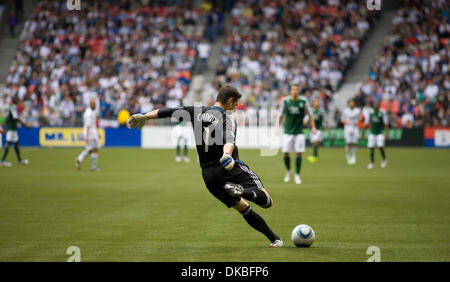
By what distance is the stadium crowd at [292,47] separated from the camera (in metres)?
34.1

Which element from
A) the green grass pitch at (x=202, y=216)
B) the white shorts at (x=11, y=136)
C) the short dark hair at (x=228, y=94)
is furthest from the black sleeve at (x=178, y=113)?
the white shorts at (x=11, y=136)

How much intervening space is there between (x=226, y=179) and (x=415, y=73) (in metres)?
28.0

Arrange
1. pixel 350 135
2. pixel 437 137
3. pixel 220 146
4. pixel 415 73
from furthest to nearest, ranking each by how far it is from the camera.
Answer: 1. pixel 415 73
2. pixel 437 137
3. pixel 350 135
4. pixel 220 146

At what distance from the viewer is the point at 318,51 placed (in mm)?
35406

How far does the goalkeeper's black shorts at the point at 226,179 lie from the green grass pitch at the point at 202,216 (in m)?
0.69

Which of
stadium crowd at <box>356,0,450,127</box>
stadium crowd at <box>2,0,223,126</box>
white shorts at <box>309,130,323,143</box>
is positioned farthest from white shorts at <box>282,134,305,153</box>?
stadium crowd at <box>2,0,223,126</box>

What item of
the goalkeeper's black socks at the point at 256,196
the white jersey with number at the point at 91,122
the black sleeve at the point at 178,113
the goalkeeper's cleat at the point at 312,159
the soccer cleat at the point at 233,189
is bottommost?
the goalkeeper's cleat at the point at 312,159

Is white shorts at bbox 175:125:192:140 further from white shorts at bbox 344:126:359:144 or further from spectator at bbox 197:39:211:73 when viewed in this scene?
spectator at bbox 197:39:211:73

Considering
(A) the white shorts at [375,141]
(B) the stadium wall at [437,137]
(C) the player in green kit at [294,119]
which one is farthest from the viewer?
(B) the stadium wall at [437,137]

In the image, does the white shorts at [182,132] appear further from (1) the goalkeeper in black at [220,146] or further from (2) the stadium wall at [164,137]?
(1) the goalkeeper in black at [220,146]

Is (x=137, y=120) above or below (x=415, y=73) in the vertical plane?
below

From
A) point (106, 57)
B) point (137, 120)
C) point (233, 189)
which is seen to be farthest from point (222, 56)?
point (233, 189)

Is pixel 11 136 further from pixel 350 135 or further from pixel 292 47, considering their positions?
pixel 292 47

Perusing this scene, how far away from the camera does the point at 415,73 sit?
32875mm
